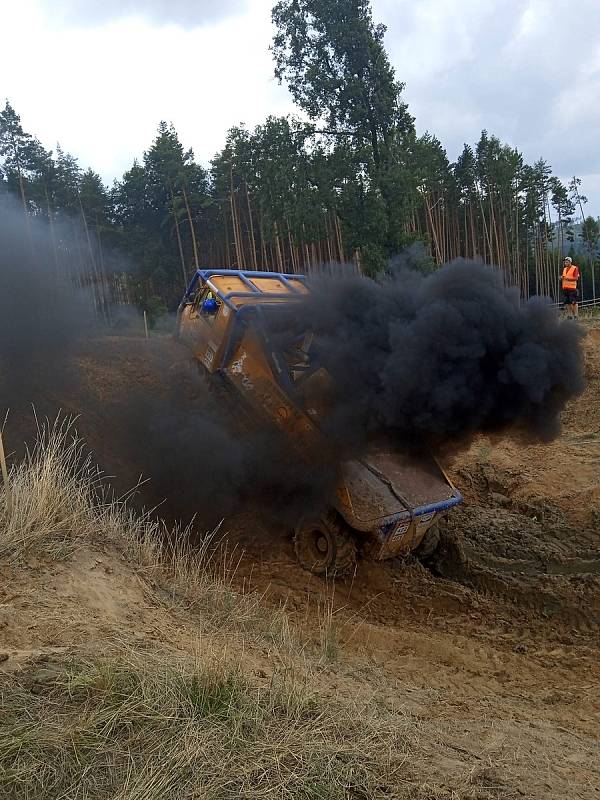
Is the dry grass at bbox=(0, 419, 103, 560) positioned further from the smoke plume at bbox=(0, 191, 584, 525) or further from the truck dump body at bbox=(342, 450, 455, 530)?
the truck dump body at bbox=(342, 450, 455, 530)

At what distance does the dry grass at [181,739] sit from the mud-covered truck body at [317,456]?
322 centimetres

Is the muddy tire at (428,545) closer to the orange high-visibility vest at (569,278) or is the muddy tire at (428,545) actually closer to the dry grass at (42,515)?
the dry grass at (42,515)

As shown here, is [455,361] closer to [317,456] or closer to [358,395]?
[358,395]

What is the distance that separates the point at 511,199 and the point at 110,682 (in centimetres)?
3662

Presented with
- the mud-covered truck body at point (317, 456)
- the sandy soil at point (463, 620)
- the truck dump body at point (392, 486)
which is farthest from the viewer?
the mud-covered truck body at point (317, 456)

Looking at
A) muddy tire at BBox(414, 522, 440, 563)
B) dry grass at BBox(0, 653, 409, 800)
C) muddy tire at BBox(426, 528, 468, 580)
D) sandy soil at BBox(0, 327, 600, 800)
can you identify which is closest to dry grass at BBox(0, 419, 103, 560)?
sandy soil at BBox(0, 327, 600, 800)

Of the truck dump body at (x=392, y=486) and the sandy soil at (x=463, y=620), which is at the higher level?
the truck dump body at (x=392, y=486)

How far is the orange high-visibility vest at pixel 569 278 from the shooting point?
15023mm

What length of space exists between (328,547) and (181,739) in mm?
4102

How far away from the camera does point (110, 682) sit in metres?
2.89

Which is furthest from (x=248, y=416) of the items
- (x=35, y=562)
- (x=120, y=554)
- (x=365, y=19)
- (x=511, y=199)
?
(x=511, y=199)

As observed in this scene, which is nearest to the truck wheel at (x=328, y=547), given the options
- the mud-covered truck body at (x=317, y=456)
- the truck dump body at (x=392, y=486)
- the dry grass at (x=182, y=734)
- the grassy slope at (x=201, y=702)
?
the mud-covered truck body at (x=317, y=456)

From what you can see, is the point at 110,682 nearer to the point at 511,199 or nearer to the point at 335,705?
the point at 335,705

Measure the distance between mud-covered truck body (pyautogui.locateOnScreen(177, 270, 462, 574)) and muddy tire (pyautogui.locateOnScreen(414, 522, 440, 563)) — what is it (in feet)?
0.04
